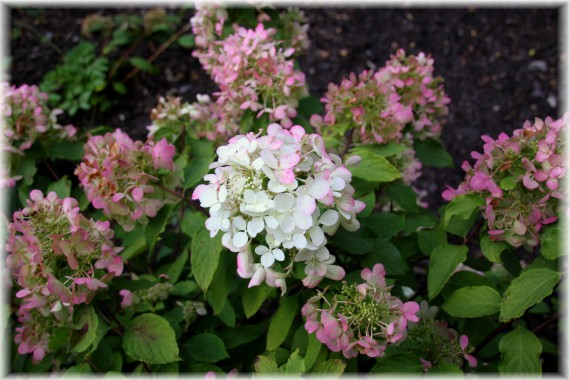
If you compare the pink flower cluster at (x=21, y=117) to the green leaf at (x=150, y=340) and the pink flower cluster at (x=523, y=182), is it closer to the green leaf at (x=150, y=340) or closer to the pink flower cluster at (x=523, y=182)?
the green leaf at (x=150, y=340)

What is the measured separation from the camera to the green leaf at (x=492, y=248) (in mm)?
1577

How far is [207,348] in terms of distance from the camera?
73.1 inches

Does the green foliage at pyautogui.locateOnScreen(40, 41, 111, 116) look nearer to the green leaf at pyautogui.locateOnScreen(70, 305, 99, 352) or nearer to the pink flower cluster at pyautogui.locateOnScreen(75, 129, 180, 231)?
the pink flower cluster at pyautogui.locateOnScreen(75, 129, 180, 231)

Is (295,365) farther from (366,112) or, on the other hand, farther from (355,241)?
(366,112)

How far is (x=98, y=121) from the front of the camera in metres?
3.67

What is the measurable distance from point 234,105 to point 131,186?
20.2 inches

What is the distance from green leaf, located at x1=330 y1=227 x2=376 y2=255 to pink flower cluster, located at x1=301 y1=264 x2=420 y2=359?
10 centimetres

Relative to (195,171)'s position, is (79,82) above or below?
above

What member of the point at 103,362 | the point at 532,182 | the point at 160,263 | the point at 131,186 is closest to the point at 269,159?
the point at 131,186

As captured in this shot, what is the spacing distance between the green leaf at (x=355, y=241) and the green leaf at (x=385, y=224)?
128 mm

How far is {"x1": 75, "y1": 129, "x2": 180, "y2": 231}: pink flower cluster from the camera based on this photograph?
1.59 m

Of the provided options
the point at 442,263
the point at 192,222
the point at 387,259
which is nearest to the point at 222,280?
the point at 192,222

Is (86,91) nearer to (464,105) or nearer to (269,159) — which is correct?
(464,105)

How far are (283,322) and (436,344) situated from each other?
1.47 ft
